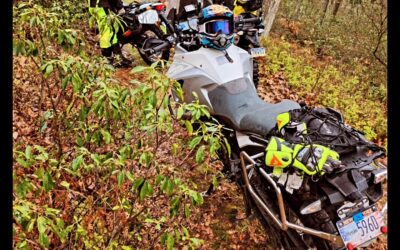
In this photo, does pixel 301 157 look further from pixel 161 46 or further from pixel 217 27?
pixel 161 46

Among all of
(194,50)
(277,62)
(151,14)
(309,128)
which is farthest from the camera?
(277,62)

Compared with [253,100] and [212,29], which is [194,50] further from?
[253,100]

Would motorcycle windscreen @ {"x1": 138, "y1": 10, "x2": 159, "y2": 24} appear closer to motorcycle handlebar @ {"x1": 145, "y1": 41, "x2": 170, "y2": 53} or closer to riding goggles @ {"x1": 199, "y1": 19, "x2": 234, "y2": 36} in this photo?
motorcycle handlebar @ {"x1": 145, "y1": 41, "x2": 170, "y2": 53}

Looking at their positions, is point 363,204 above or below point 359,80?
above

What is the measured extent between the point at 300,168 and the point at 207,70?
192 centimetres

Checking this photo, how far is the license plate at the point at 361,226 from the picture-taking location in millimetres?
2988

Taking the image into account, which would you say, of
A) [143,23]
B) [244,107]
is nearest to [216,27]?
[244,107]

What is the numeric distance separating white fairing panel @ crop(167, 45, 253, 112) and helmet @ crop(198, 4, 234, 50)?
3.6 inches

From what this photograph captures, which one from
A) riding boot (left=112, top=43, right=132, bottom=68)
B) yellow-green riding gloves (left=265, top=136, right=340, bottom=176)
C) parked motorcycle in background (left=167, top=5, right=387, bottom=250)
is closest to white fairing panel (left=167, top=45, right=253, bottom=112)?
parked motorcycle in background (left=167, top=5, right=387, bottom=250)

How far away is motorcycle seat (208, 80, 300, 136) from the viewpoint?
390 centimetres

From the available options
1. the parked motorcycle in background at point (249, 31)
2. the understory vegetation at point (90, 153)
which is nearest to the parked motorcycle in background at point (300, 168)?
the understory vegetation at point (90, 153)
